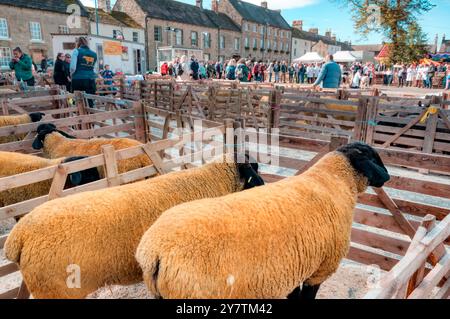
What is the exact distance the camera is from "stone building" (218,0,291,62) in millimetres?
51875

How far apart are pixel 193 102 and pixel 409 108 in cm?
677

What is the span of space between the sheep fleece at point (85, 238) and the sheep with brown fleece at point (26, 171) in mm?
1006

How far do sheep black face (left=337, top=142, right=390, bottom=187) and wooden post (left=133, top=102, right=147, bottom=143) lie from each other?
4.14 metres

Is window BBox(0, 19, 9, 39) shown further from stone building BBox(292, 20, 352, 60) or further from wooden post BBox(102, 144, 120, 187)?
stone building BBox(292, 20, 352, 60)

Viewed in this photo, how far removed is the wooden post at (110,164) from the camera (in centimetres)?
315

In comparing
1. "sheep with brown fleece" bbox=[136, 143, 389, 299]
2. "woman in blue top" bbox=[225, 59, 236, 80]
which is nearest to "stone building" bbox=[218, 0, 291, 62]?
"woman in blue top" bbox=[225, 59, 236, 80]

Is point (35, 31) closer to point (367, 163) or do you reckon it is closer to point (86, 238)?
point (86, 238)

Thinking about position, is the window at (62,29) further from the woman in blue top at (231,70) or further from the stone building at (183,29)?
the woman in blue top at (231,70)

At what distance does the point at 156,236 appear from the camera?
1.87 meters

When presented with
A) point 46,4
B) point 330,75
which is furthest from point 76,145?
point 46,4

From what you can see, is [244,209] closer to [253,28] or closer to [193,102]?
[193,102]

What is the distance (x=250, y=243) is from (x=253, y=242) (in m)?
0.02

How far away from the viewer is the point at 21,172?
3520 millimetres

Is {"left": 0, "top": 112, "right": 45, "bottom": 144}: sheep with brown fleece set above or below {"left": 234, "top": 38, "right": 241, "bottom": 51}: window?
below
